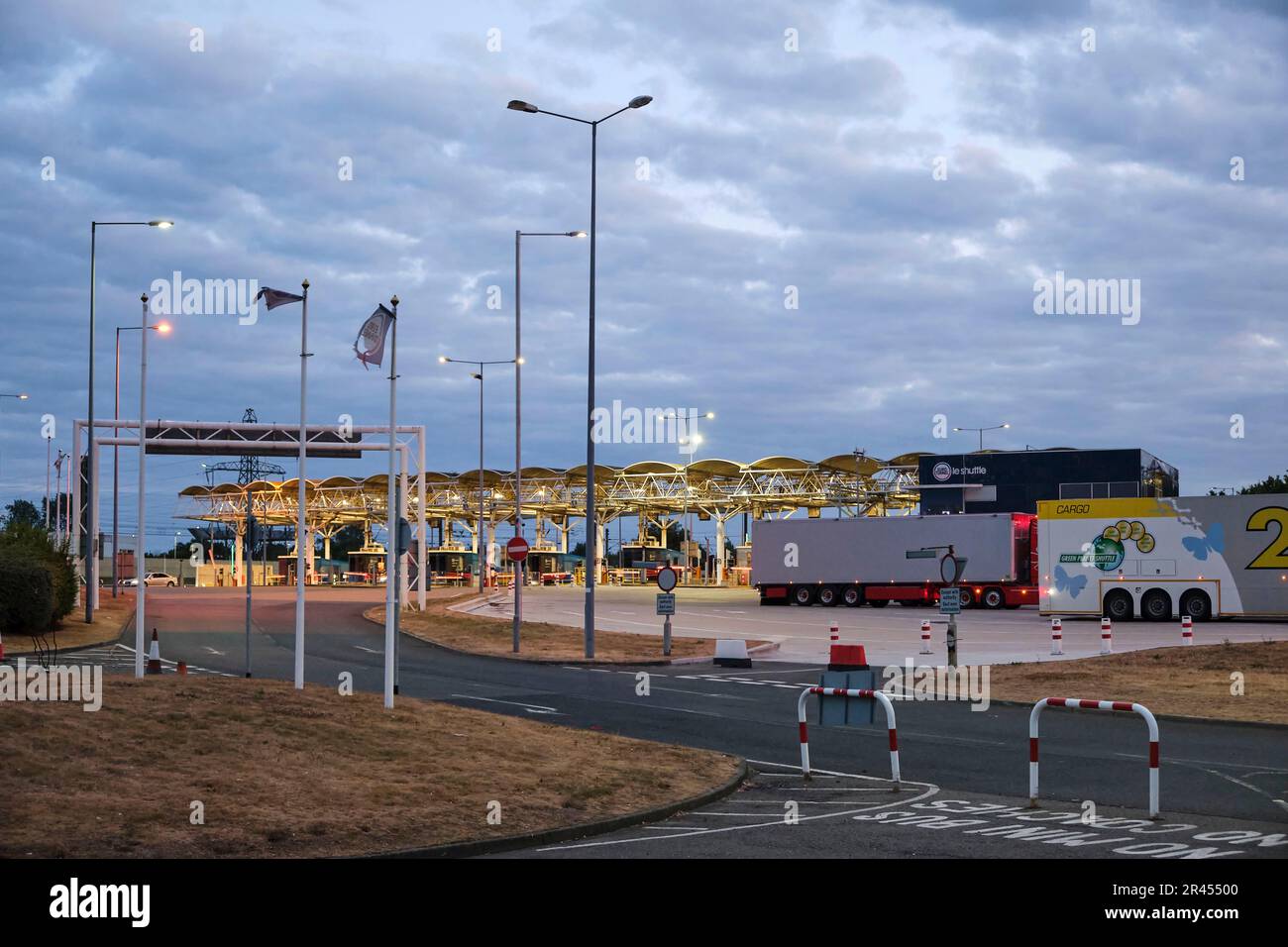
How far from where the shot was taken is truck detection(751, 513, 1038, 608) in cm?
5450

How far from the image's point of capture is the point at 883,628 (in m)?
43.4

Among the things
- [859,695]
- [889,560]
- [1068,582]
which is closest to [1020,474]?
[889,560]

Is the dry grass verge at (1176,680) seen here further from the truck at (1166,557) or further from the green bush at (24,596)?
the green bush at (24,596)

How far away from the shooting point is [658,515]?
10238 centimetres

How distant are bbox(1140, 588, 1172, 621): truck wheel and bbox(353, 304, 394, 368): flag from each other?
106 feet

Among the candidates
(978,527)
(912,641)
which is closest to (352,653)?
(912,641)

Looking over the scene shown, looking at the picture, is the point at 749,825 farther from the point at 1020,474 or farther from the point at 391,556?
the point at 1020,474

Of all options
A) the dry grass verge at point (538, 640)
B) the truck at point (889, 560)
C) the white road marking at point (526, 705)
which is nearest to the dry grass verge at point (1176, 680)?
the white road marking at point (526, 705)

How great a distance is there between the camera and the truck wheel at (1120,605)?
43700mm

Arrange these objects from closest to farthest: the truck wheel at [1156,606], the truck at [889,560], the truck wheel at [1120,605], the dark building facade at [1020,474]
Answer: the truck wheel at [1156,606] → the truck wheel at [1120,605] → the truck at [889,560] → the dark building facade at [1020,474]

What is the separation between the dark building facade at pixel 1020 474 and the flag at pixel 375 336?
205 feet

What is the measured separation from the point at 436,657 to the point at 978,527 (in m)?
28.9
